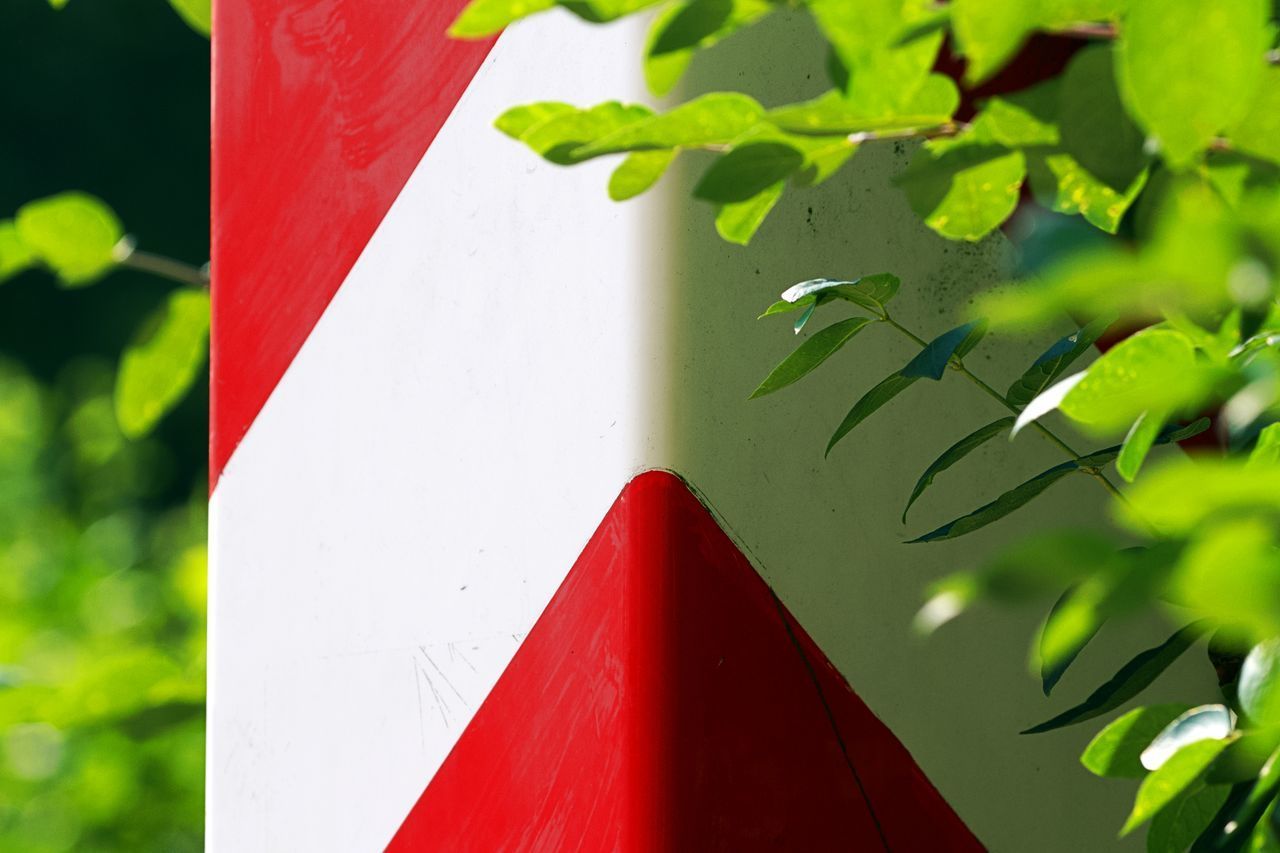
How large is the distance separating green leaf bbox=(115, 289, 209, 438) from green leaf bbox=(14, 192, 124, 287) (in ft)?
0.12

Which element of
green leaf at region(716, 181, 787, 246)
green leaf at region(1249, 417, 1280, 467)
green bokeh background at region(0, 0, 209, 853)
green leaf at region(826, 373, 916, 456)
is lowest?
green bokeh background at region(0, 0, 209, 853)

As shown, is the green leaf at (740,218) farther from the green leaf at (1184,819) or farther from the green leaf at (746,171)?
the green leaf at (1184,819)

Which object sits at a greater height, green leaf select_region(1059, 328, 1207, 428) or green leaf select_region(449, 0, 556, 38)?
green leaf select_region(449, 0, 556, 38)

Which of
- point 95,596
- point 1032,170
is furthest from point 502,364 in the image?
point 95,596

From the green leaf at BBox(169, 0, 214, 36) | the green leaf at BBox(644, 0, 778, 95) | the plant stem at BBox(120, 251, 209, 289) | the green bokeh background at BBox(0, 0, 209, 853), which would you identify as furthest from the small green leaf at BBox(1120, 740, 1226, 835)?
the green leaf at BBox(169, 0, 214, 36)

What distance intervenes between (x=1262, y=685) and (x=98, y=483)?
2613mm

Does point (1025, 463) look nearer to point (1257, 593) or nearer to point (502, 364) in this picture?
point (502, 364)

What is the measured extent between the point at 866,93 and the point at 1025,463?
351 millimetres

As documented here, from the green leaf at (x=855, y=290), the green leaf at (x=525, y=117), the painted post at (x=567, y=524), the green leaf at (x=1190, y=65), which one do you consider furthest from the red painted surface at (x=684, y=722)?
the green leaf at (x=1190, y=65)

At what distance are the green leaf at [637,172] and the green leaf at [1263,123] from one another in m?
0.15

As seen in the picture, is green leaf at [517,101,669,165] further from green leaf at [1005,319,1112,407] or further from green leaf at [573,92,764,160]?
green leaf at [1005,319,1112,407]

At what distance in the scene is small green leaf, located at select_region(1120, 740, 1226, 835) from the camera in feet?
1.36

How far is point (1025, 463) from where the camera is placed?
69cm

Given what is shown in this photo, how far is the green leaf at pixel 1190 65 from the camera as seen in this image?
287mm
